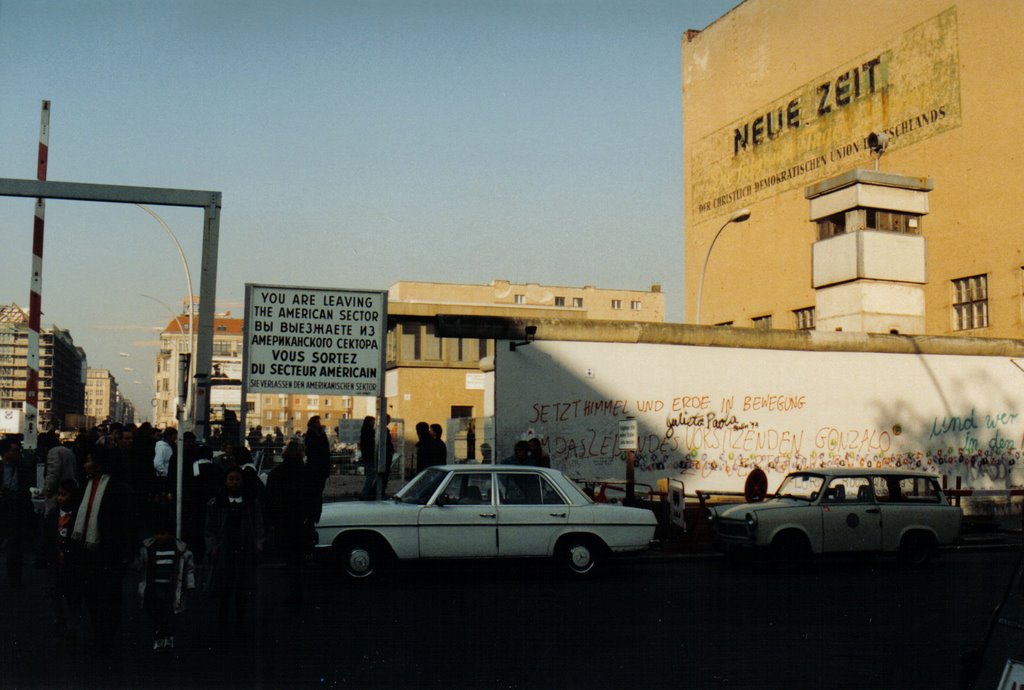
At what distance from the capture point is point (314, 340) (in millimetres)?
14602

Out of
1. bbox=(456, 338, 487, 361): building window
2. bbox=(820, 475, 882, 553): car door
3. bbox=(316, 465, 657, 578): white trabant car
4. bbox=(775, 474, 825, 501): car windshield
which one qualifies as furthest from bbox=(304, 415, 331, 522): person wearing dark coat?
bbox=(456, 338, 487, 361): building window

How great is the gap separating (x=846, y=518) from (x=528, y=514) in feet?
15.3

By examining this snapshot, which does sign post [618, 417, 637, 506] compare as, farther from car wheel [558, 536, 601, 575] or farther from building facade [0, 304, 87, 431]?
building facade [0, 304, 87, 431]

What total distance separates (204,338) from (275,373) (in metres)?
2.01

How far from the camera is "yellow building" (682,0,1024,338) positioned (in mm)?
33031

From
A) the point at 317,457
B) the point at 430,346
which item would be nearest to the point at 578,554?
the point at 317,457

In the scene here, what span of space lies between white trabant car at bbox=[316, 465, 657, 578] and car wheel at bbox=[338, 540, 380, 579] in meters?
0.01

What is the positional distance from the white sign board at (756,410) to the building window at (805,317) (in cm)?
1749

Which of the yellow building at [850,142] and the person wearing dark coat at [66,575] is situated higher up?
the yellow building at [850,142]

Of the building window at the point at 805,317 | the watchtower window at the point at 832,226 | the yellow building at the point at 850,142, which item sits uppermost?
the yellow building at the point at 850,142

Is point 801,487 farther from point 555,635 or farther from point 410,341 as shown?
point 410,341

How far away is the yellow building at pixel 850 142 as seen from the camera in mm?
33031

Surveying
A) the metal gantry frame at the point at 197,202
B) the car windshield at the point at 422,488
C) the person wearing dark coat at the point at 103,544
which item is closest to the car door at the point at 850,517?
the car windshield at the point at 422,488

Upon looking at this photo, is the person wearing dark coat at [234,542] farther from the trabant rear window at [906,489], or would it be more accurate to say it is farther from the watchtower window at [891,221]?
the watchtower window at [891,221]
